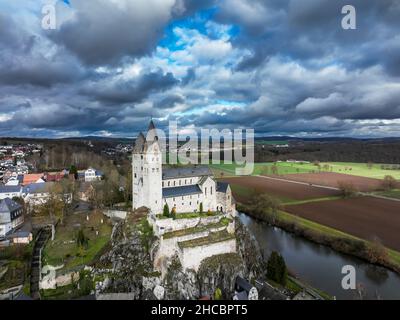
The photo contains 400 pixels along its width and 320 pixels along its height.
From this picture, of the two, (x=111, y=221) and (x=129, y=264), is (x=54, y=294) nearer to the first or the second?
(x=129, y=264)

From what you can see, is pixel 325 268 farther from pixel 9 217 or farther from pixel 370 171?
pixel 370 171

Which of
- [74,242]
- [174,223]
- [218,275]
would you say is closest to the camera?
[218,275]

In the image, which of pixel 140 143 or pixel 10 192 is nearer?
pixel 140 143

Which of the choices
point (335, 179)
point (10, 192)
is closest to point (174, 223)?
point (10, 192)

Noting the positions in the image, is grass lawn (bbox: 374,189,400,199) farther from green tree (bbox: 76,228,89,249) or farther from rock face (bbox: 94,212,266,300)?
green tree (bbox: 76,228,89,249)

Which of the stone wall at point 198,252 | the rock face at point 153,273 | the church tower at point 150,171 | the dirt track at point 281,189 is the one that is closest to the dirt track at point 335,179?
the dirt track at point 281,189

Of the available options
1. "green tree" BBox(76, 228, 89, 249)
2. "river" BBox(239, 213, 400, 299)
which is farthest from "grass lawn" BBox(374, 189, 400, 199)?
"green tree" BBox(76, 228, 89, 249)
